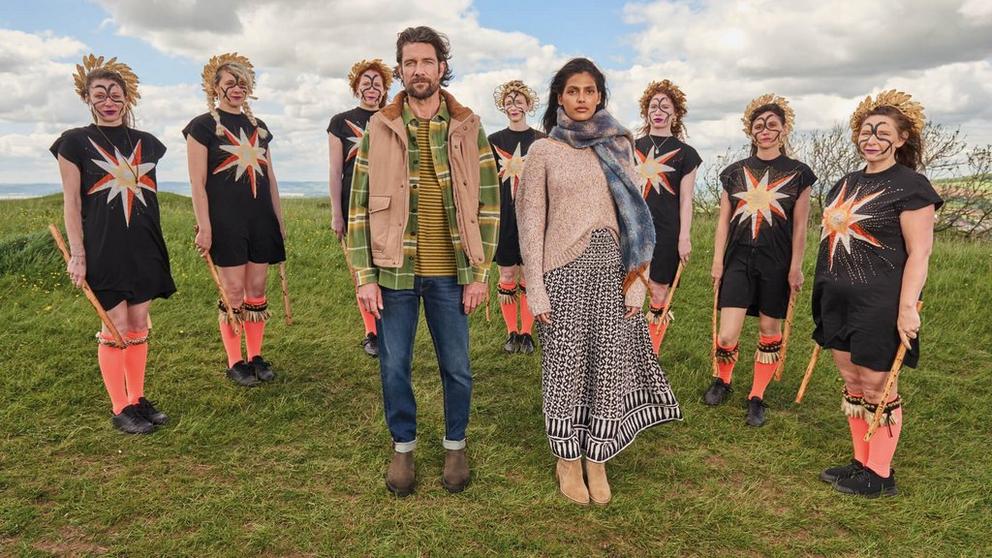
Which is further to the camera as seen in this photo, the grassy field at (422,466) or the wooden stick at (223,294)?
the wooden stick at (223,294)

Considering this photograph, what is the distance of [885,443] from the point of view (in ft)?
12.7

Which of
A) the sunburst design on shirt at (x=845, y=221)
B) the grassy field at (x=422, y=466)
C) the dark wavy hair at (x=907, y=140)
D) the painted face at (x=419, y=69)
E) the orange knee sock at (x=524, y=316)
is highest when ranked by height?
the painted face at (x=419, y=69)

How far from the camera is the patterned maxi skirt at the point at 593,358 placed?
3.58 m

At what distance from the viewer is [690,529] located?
3.49 m

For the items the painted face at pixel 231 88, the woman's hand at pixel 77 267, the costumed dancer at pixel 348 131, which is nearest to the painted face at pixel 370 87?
the costumed dancer at pixel 348 131

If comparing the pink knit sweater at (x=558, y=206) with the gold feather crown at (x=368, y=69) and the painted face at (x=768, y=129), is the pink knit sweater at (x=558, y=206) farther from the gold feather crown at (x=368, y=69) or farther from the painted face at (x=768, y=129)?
the gold feather crown at (x=368, y=69)

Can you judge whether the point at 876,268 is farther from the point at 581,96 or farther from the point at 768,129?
the point at 581,96

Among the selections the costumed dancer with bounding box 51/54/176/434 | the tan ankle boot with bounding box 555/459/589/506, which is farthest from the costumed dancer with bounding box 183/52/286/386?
the tan ankle boot with bounding box 555/459/589/506

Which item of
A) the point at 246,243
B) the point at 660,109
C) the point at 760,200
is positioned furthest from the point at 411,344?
the point at 660,109

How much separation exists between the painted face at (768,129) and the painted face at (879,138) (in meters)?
0.95

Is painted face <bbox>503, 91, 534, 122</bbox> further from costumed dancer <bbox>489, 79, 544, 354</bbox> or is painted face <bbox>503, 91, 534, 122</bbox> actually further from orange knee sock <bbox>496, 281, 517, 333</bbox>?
orange knee sock <bbox>496, 281, 517, 333</bbox>

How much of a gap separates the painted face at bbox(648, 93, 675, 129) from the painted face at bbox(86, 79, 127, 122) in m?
4.25

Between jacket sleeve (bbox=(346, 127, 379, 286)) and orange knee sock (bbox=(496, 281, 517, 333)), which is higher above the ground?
jacket sleeve (bbox=(346, 127, 379, 286))

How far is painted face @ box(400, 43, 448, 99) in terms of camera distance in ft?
10.7
